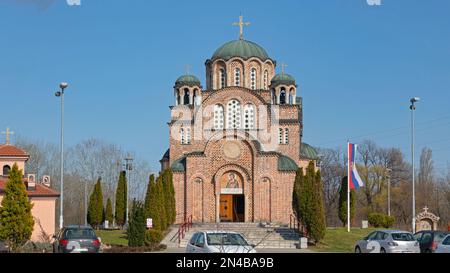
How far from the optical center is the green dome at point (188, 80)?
55.5 metres

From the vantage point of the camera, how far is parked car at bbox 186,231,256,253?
1945cm

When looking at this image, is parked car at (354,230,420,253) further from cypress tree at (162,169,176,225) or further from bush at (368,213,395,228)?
bush at (368,213,395,228)

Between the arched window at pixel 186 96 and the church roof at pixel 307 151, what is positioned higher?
the arched window at pixel 186 96

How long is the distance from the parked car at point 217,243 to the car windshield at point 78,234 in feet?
17.2

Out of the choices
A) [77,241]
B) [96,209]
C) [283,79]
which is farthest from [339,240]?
[96,209]

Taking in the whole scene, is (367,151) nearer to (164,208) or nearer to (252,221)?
(252,221)

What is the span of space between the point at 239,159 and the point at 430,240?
75.7ft

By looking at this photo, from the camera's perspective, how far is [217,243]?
66.6 feet

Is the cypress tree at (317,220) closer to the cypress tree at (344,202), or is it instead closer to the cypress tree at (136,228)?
the cypress tree at (136,228)

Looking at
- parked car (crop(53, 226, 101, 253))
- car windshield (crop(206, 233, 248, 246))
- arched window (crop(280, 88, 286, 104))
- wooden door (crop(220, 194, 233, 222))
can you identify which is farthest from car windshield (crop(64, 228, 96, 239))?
arched window (crop(280, 88, 286, 104))

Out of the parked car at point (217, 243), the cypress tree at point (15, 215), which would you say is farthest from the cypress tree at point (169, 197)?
the parked car at point (217, 243)

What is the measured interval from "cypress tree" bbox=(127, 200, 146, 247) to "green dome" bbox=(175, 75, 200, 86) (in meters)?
21.6

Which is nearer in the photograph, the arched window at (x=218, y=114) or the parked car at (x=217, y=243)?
the parked car at (x=217, y=243)
